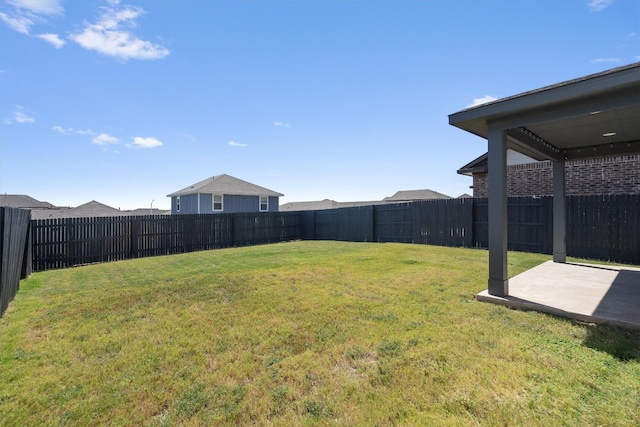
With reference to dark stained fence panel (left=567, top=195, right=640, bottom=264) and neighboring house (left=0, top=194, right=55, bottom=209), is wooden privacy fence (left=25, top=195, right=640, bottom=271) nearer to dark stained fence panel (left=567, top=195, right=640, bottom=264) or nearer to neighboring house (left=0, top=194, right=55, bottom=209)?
dark stained fence panel (left=567, top=195, right=640, bottom=264)

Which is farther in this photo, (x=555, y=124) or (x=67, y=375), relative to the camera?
(x=555, y=124)

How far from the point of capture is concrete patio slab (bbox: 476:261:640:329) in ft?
13.4

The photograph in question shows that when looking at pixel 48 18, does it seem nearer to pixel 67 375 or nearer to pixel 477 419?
pixel 67 375

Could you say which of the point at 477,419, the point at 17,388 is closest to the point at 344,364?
the point at 477,419

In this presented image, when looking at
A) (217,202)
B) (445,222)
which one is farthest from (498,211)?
(217,202)

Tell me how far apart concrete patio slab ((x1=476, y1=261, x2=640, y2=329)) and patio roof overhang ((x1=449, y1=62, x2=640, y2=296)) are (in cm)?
47

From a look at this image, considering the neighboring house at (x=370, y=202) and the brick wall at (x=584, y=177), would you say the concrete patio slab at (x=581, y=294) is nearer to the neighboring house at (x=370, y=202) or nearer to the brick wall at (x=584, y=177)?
the brick wall at (x=584, y=177)

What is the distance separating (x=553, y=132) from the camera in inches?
228

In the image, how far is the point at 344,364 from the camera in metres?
2.97

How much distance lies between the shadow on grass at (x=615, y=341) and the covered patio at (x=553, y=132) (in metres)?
0.25

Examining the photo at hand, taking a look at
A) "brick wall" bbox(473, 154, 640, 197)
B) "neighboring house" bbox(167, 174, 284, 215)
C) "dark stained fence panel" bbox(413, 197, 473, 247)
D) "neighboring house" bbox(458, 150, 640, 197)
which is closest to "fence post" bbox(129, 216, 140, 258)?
"neighboring house" bbox(167, 174, 284, 215)

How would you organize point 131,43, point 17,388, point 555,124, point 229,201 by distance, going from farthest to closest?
point 229,201 → point 131,43 → point 555,124 → point 17,388

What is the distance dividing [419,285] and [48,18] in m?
9.56

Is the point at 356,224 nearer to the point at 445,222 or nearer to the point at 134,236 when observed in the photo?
the point at 445,222
